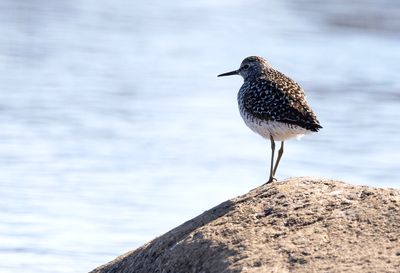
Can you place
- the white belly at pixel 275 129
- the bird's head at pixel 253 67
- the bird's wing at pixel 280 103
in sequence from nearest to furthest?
the bird's wing at pixel 280 103
the white belly at pixel 275 129
the bird's head at pixel 253 67

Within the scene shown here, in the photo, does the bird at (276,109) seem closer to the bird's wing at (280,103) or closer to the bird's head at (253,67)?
the bird's wing at (280,103)

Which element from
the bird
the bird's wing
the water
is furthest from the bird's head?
the water

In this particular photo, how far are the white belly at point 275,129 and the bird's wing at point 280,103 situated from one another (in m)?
0.05

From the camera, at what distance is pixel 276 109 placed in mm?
9531

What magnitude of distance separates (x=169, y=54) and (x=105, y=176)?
6944mm

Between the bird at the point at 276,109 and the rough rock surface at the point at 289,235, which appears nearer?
the rough rock surface at the point at 289,235

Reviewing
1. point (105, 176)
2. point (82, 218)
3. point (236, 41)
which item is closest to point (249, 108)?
point (82, 218)

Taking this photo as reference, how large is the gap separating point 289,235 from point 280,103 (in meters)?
1.67

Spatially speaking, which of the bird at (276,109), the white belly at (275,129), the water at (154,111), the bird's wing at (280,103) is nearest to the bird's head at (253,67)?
the bird at (276,109)

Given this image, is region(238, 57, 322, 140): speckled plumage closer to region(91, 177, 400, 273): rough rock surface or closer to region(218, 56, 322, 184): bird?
region(218, 56, 322, 184): bird

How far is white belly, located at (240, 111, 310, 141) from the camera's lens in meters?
9.52

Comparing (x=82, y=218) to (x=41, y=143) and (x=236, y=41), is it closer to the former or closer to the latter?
(x=41, y=143)

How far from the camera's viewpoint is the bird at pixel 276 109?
944cm

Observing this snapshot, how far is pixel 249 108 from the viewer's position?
9.82 m
